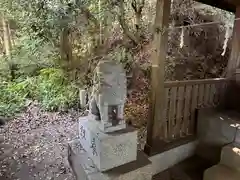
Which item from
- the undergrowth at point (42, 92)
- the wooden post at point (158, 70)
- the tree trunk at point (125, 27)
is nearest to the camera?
the wooden post at point (158, 70)

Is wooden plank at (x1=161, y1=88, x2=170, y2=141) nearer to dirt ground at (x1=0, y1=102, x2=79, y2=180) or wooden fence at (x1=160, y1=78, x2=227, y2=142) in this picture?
wooden fence at (x1=160, y1=78, x2=227, y2=142)

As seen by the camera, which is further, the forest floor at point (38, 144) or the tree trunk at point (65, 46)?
the tree trunk at point (65, 46)

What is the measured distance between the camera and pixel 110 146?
2232 millimetres

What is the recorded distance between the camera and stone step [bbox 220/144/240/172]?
8.87 ft

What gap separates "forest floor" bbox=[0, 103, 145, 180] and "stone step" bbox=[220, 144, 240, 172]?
4.78 ft

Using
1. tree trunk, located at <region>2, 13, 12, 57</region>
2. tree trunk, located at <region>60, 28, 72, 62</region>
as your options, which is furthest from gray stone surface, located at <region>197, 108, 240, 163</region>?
tree trunk, located at <region>2, 13, 12, 57</region>

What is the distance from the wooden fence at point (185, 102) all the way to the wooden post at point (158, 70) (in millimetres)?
144

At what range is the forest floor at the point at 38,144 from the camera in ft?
10.6

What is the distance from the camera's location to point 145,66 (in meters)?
5.40

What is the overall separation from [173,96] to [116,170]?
4.34 feet

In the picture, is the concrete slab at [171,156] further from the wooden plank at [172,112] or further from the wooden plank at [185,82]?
the wooden plank at [185,82]

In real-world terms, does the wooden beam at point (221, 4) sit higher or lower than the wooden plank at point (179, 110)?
higher

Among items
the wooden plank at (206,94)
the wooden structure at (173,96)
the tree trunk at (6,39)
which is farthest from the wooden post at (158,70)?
the tree trunk at (6,39)

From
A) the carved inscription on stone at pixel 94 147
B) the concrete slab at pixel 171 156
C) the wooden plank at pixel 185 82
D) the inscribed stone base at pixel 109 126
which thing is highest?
the wooden plank at pixel 185 82
